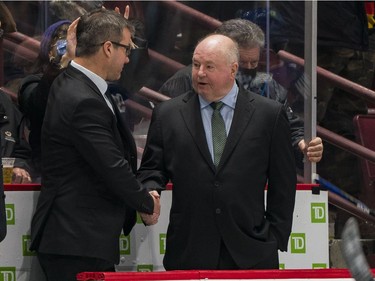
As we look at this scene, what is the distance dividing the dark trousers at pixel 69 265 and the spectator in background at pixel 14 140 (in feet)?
2.63

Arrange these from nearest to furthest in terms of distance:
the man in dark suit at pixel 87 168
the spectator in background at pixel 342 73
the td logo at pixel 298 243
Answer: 1. the man in dark suit at pixel 87 168
2. the td logo at pixel 298 243
3. the spectator in background at pixel 342 73

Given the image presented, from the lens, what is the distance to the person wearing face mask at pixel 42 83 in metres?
5.53

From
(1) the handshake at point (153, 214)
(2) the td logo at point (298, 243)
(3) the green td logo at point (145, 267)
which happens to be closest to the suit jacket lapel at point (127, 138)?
(1) the handshake at point (153, 214)

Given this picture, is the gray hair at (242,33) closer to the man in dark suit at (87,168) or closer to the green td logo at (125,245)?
the man in dark suit at (87,168)

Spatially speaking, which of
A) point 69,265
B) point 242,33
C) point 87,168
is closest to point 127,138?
point 87,168

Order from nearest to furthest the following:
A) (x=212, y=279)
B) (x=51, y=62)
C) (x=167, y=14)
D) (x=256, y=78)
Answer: (x=212, y=279) < (x=51, y=62) < (x=256, y=78) < (x=167, y=14)

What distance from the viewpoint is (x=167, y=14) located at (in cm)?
697

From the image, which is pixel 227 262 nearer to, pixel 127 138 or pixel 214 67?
pixel 127 138

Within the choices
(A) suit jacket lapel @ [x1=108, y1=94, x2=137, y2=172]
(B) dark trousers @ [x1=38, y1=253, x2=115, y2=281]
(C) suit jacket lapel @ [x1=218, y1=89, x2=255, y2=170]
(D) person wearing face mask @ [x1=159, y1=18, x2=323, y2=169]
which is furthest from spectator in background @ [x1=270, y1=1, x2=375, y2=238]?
(B) dark trousers @ [x1=38, y1=253, x2=115, y2=281]

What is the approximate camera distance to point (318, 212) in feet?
19.5

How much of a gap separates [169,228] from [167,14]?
2.18m

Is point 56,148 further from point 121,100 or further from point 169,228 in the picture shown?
point 121,100

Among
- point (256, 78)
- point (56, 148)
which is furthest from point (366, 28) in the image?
point (56, 148)

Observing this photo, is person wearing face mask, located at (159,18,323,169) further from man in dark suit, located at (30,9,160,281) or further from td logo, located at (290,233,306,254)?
man in dark suit, located at (30,9,160,281)
